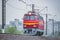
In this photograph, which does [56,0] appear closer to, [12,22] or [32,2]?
[32,2]

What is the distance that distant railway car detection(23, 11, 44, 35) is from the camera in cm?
471

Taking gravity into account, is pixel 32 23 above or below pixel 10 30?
above

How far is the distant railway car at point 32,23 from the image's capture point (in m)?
4.71

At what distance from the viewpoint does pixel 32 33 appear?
472 cm

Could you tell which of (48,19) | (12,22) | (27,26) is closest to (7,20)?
(12,22)

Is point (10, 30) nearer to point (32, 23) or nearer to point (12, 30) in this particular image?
point (12, 30)

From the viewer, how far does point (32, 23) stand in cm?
472

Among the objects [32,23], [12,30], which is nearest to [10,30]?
[12,30]

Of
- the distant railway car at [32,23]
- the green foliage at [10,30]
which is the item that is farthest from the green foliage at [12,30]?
the distant railway car at [32,23]

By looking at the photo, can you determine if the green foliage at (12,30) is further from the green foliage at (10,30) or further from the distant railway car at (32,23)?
the distant railway car at (32,23)

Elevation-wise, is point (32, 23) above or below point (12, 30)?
above

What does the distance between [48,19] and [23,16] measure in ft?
1.66

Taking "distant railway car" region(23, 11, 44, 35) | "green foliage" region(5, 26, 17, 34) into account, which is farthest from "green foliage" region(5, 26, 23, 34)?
"distant railway car" region(23, 11, 44, 35)

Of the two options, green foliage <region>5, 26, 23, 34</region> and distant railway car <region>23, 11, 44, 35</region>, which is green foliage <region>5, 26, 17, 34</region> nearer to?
green foliage <region>5, 26, 23, 34</region>
